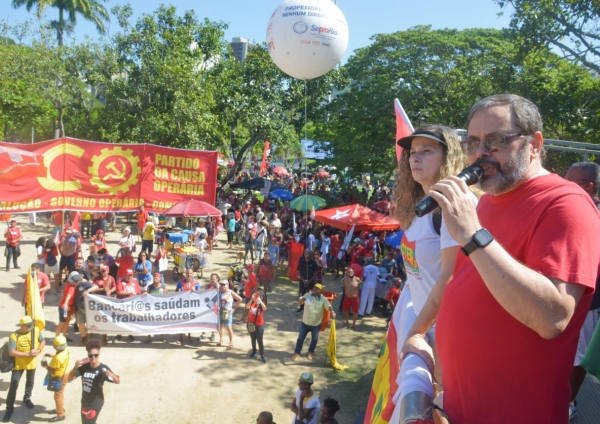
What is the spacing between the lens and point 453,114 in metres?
17.2

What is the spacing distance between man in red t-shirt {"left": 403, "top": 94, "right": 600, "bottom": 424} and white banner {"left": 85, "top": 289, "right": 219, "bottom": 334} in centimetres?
946

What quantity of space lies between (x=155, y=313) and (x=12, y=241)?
263 inches

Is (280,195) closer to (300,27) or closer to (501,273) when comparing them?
(300,27)

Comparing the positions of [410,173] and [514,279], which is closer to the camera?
[514,279]

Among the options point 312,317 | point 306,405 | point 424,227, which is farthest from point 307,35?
point 424,227

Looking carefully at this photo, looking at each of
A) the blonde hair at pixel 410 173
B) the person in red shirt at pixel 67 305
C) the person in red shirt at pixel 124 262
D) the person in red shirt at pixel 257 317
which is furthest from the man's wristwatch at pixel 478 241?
the person in red shirt at pixel 124 262

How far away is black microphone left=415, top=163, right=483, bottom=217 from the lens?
1545 mm

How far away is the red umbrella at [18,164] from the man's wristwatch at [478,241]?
416 inches

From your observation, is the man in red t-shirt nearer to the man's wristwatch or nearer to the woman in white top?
the man's wristwatch

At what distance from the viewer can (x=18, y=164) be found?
1000cm

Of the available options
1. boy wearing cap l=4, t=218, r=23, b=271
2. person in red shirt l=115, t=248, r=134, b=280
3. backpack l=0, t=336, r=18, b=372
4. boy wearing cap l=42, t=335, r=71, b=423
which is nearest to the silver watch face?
boy wearing cap l=42, t=335, r=71, b=423

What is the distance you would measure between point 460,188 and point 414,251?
1330 millimetres

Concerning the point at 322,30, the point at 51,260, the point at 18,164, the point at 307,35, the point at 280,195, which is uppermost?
the point at 322,30

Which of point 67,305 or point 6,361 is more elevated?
point 67,305
